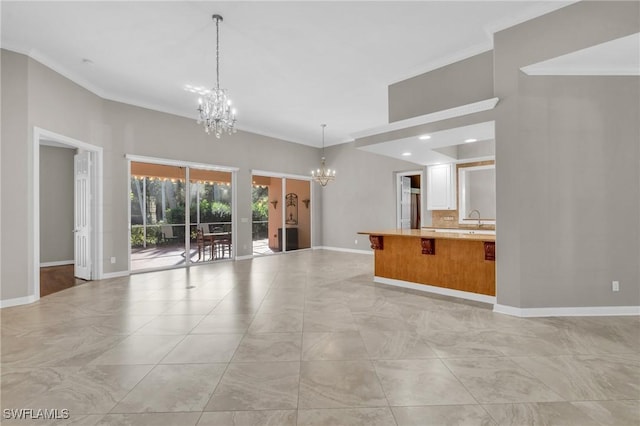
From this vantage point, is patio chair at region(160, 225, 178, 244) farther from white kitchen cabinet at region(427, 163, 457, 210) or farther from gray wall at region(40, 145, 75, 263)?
white kitchen cabinet at region(427, 163, 457, 210)

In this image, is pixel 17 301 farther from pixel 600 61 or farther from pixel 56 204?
pixel 600 61

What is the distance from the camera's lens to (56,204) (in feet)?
24.4

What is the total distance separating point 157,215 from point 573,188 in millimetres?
7353

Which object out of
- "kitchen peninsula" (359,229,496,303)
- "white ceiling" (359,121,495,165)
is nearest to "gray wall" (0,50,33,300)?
"white ceiling" (359,121,495,165)

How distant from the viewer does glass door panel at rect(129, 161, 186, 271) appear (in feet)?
21.2

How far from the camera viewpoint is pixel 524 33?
141 inches

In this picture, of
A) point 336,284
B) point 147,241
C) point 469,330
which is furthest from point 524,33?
point 147,241

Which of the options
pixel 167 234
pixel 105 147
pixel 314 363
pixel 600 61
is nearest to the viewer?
pixel 314 363

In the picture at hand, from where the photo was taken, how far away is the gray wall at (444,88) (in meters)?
4.33

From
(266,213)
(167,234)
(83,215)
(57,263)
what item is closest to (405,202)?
(266,213)

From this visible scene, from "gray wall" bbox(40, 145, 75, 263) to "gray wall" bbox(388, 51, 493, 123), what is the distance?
8021 mm

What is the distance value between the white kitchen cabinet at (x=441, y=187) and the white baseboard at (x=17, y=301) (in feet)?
24.7

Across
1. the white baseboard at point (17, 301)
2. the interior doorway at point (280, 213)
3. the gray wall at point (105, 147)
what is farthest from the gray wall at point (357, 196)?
the white baseboard at point (17, 301)

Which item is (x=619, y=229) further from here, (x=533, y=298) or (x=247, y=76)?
(x=247, y=76)
